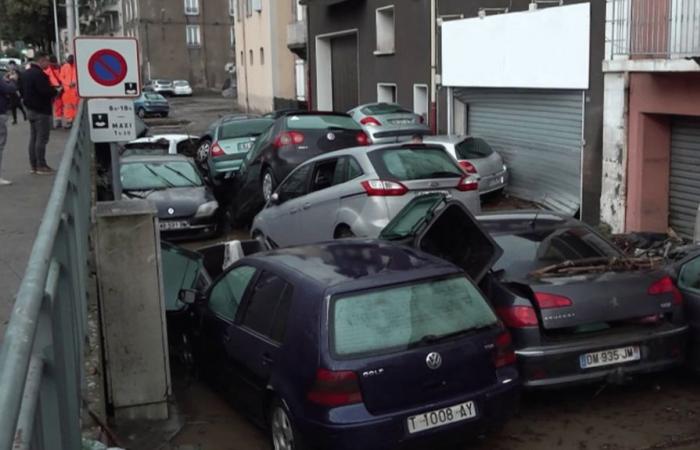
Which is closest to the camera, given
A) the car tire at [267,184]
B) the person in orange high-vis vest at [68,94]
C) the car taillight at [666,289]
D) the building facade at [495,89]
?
the car taillight at [666,289]

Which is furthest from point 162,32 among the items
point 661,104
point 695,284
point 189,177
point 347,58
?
point 695,284

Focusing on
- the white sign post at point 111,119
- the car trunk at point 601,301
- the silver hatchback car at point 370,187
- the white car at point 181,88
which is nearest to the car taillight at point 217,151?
the silver hatchback car at point 370,187

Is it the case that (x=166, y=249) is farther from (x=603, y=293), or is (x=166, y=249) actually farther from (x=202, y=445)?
Answer: (x=603, y=293)

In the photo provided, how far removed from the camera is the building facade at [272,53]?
38.5 metres

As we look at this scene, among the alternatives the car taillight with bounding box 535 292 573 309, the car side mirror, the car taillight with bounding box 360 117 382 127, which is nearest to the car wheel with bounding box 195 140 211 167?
the car taillight with bounding box 360 117 382 127

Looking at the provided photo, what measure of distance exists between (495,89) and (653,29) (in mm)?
5964

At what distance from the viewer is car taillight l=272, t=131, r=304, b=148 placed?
1448 centimetres

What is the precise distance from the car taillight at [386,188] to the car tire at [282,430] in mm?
4725

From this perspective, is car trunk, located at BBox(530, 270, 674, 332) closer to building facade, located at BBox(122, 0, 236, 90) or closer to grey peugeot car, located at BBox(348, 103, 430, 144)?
grey peugeot car, located at BBox(348, 103, 430, 144)

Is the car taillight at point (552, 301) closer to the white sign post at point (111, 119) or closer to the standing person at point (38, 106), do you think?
the white sign post at point (111, 119)

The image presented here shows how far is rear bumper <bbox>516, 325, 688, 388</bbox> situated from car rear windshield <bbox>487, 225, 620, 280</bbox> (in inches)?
26.7

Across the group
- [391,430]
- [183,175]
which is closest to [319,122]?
[183,175]

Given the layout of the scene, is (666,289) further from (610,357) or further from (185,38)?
(185,38)

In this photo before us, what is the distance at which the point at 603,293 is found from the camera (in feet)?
20.4
